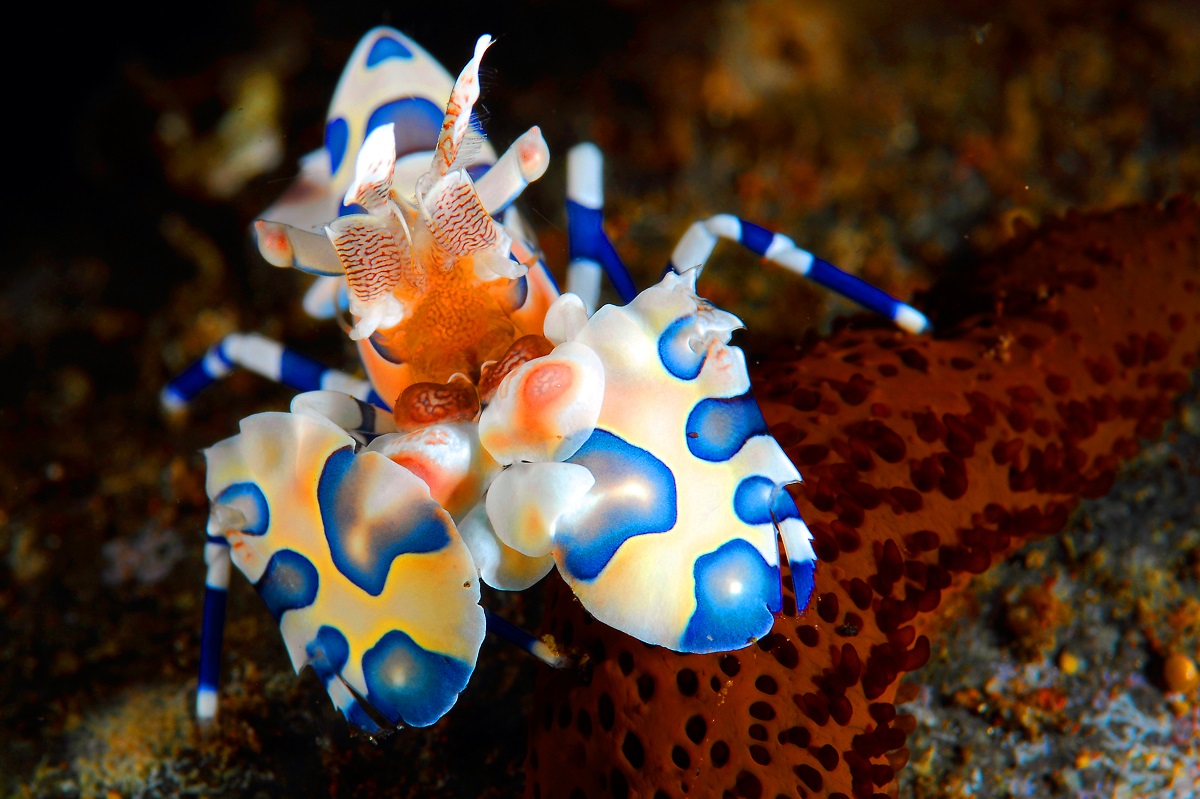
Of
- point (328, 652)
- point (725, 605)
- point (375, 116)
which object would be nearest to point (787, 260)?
point (725, 605)

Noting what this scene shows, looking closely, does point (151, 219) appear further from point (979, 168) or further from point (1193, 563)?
Answer: point (1193, 563)

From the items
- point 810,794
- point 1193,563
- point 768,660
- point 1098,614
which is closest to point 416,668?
point 768,660

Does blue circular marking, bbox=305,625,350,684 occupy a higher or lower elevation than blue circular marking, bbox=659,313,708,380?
lower

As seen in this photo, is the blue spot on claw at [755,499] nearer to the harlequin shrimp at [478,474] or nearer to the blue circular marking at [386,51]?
the harlequin shrimp at [478,474]

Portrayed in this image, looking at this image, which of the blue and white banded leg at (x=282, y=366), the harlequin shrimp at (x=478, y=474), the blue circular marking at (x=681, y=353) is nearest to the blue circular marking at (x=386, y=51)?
the blue and white banded leg at (x=282, y=366)

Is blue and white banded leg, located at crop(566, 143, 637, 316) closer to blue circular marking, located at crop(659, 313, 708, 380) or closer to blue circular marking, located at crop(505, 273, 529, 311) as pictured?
blue circular marking, located at crop(505, 273, 529, 311)

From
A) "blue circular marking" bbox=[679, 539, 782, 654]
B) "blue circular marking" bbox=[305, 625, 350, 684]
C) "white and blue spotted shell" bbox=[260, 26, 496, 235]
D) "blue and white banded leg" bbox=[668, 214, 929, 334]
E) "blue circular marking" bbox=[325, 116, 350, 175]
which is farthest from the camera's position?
"blue circular marking" bbox=[325, 116, 350, 175]

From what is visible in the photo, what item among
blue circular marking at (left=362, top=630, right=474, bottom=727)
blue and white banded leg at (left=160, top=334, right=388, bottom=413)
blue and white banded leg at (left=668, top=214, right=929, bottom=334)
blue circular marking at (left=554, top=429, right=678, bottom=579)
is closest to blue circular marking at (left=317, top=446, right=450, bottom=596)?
blue circular marking at (left=362, top=630, right=474, bottom=727)
